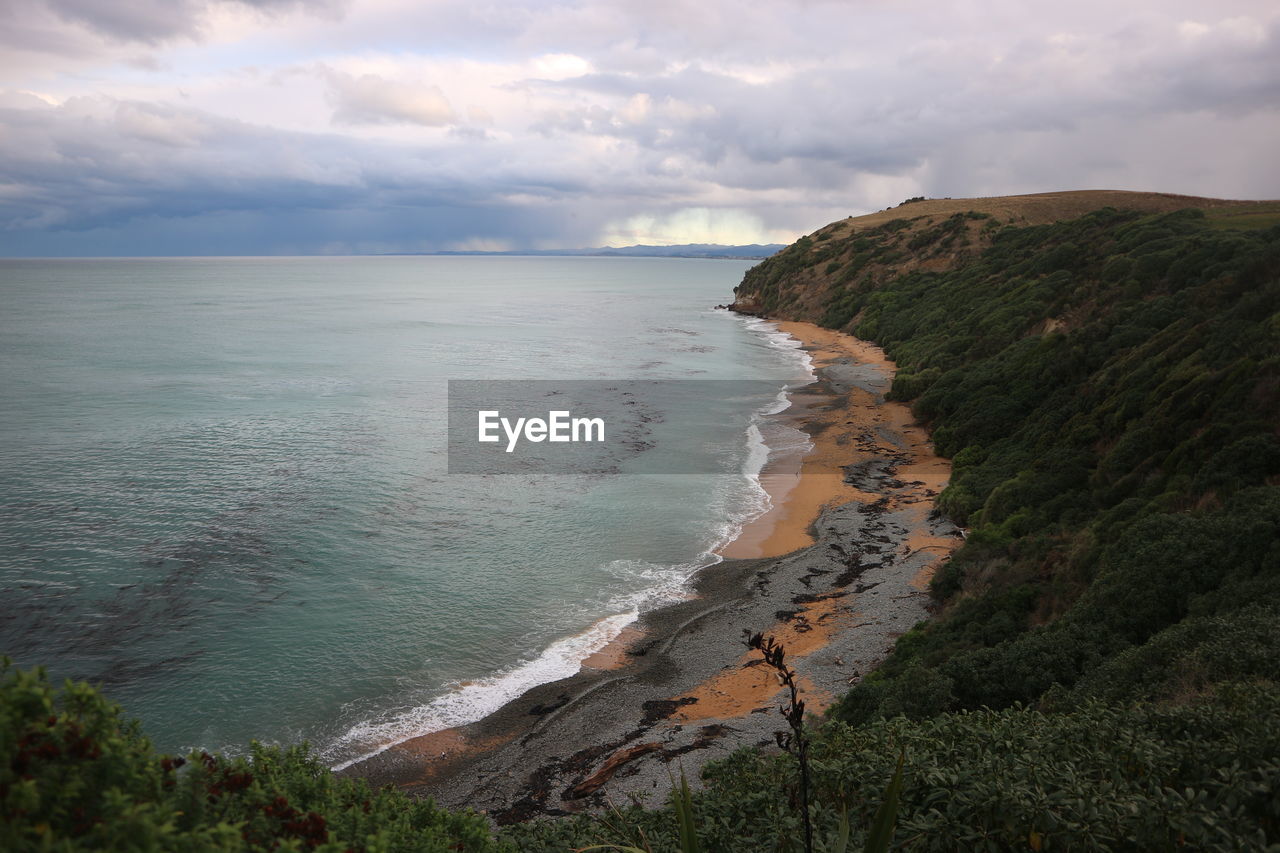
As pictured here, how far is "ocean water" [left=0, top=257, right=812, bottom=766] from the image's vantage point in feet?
55.8

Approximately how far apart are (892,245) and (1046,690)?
7936 cm

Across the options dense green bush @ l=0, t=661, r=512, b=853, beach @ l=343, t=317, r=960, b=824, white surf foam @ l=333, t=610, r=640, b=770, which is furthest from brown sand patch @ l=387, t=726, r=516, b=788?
dense green bush @ l=0, t=661, r=512, b=853

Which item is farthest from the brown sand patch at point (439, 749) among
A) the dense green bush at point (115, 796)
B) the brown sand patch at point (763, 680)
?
the dense green bush at point (115, 796)

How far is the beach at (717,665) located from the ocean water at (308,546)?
0.89 meters

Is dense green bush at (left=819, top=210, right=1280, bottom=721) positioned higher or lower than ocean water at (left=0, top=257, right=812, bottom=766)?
higher

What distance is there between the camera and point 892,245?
85062 mm

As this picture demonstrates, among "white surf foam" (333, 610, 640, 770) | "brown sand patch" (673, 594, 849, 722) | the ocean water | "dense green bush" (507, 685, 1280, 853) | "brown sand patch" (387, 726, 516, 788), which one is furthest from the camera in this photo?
the ocean water

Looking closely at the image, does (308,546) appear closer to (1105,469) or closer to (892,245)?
(1105,469)

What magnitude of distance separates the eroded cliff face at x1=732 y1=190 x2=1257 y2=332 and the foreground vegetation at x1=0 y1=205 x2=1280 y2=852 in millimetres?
43875

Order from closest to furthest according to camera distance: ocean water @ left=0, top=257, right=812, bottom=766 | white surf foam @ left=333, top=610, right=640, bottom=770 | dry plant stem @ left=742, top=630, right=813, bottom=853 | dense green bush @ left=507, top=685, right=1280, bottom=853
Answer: dry plant stem @ left=742, top=630, right=813, bottom=853, dense green bush @ left=507, top=685, right=1280, bottom=853, white surf foam @ left=333, top=610, right=640, bottom=770, ocean water @ left=0, top=257, right=812, bottom=766

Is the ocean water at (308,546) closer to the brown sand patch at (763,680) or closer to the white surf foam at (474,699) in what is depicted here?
the white surf foam at (474,699)

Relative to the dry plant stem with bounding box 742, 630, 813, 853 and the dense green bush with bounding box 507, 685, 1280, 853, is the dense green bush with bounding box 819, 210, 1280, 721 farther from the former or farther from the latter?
the dry plant stem with bounding box 742, 630, 813, 853

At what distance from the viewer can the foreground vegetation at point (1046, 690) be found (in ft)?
14.2

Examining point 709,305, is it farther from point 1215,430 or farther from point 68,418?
point 1215,430
